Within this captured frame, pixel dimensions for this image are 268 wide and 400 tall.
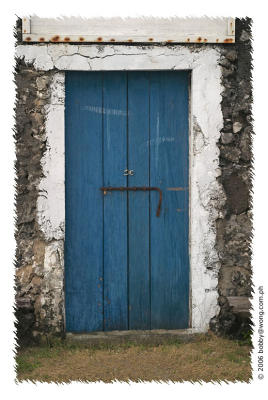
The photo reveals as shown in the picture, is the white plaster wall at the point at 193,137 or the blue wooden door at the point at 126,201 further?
the blue wooden door at the point at 126,201

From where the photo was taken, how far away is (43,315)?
4672 millimetres

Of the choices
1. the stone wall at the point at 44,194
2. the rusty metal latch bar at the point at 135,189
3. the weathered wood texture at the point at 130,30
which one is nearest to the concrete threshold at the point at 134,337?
the stone wall at the point at 44,194

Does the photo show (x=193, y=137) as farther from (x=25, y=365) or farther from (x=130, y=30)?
(x=25, y=365)

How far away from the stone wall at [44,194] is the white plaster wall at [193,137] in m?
0.04

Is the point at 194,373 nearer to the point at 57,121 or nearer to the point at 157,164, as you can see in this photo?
the point at 157,164

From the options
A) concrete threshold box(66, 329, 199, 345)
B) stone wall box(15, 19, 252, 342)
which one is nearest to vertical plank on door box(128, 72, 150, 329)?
concrete threshold box(66, 329, 199, 345)

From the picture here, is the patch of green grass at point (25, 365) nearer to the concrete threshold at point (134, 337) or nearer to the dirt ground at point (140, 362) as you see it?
the dirt ground at point (140, 362)

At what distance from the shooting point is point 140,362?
432 centimetres

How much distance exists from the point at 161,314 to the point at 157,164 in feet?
3.97

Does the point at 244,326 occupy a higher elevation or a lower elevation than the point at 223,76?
lower

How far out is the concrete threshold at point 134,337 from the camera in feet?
15.4

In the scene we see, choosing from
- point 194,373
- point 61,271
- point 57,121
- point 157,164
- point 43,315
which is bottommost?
point 194,373

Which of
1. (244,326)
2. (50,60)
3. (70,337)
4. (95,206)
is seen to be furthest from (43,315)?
(50,60)

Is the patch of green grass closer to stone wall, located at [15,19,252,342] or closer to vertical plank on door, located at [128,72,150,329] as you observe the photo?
stone wall, located at [15,19,252,342]
